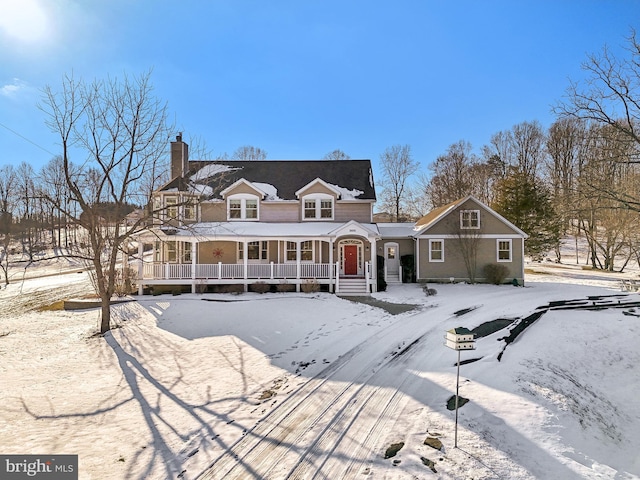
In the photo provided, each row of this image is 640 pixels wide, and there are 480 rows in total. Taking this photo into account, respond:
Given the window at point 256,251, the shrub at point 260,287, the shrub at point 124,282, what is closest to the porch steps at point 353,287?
the shrub at point 260,287

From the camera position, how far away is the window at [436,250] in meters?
21.2

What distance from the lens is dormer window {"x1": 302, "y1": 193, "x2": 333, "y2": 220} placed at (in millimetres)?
21047

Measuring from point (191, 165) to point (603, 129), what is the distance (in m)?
22.4

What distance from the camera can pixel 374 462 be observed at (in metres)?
4.80

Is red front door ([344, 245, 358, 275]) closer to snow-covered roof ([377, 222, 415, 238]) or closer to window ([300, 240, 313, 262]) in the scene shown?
window ([300, 240, 313, 262])

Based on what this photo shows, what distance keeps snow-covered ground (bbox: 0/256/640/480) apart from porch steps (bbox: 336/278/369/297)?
319 cm

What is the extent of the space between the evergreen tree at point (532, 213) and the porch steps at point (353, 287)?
17.1 meters

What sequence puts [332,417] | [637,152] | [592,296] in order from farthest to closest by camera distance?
[592,296] → [637,152] → [332,417]

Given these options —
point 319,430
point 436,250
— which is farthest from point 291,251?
point 319,430

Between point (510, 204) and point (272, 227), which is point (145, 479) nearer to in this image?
point (272, 227)

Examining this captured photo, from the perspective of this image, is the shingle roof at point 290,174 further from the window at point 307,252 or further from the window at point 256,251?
the window at point 256,251

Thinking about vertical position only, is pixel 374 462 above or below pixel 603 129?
below

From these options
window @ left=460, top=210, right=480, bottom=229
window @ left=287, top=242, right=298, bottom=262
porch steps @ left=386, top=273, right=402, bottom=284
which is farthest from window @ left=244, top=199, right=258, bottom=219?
window @ left=460, top=210, right=480, bottom=229

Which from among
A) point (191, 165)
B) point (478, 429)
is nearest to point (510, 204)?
point (191, 165)
